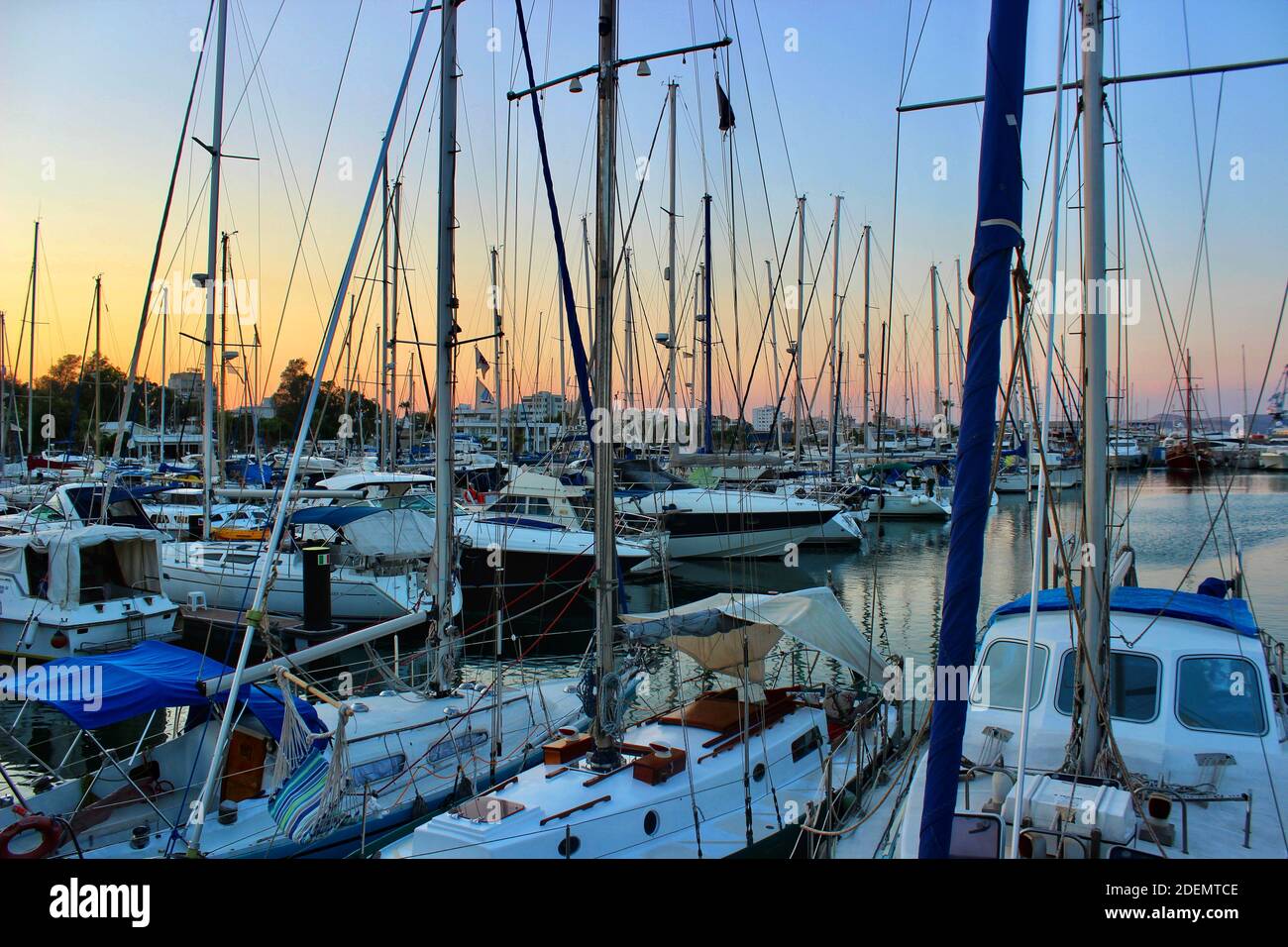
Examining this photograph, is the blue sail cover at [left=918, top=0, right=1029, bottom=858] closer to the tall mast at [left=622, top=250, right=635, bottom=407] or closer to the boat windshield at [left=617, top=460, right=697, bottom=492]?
the tall mast at [left=622, top=250, right=635, bottom=407]

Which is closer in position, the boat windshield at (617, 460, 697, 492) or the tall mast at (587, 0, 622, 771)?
the tall mast at (587, 0, 622, 771)

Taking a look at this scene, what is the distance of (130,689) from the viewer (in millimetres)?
10320

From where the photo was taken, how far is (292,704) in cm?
941

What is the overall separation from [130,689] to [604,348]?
273 inches

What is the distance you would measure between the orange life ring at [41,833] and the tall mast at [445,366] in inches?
198

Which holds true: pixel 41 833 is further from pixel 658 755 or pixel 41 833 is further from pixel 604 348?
pixel 604 348

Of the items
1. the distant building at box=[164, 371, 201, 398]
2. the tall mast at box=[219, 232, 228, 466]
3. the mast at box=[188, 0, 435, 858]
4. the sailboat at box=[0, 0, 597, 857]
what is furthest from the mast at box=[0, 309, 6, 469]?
the mast at box=[188, 0, 435, 858]

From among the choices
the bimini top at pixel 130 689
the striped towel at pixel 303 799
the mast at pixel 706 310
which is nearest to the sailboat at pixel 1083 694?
the striped towel at pixel 303 799

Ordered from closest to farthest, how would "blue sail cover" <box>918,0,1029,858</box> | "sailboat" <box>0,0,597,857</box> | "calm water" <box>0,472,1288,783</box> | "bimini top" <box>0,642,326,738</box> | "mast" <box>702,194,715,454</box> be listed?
"blue sail cover" <box>918,0,1029,858</box> → "sailboat" <box>0,0,597,857</box> → "bimini top" <box>0,642,326,738</box> → "calm water" <box>0,472,1288,783</box> → "mast" <box>702,194,715,454</box>

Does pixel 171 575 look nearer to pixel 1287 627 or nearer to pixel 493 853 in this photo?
pixel 493 853

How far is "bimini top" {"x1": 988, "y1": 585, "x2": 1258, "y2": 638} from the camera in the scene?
28.8 ft

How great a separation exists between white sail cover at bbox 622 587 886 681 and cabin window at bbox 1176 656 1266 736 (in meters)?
4.29
